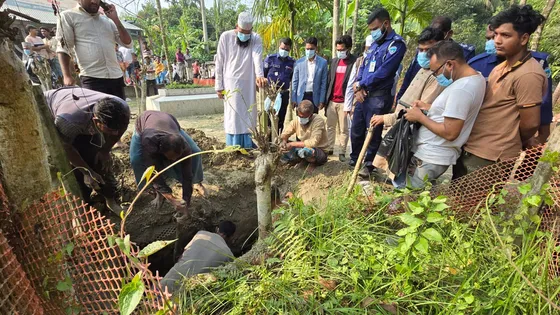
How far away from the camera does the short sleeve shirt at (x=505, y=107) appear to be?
6.36 ft

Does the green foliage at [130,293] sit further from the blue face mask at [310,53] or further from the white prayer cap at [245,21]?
the blue face mask at [310,53]

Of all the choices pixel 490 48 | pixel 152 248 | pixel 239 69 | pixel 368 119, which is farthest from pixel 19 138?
pixel 490 48

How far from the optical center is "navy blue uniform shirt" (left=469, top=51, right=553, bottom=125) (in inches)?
90.2

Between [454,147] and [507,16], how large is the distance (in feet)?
3.14

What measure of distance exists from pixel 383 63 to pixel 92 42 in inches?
125

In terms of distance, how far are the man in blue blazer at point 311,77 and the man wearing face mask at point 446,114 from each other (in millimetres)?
2361

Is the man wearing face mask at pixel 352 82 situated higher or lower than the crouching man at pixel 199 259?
higher

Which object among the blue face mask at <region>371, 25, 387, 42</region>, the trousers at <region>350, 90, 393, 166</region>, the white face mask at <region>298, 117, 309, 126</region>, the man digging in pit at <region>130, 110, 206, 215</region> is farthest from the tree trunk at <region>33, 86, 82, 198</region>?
the blue face mask at <region>371, 25, 387, 42</region>

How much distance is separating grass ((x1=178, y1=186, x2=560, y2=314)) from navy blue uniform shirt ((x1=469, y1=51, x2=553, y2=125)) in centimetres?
106

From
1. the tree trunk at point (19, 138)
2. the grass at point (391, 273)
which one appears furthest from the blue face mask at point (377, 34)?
the tree trunk at point (19, 138)

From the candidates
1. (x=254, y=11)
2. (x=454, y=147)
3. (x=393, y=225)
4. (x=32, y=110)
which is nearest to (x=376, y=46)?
(x=454, y=147)

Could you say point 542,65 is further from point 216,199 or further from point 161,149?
point 216,199

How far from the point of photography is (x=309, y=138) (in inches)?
154

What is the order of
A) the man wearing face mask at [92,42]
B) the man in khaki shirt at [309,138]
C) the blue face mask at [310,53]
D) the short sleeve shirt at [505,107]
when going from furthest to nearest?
the blue face mask at [310,53] → the man in khaki shirt at [309,138] → the man wearing face mask at [92,42] → the short sleeve shirt at [505,107]
